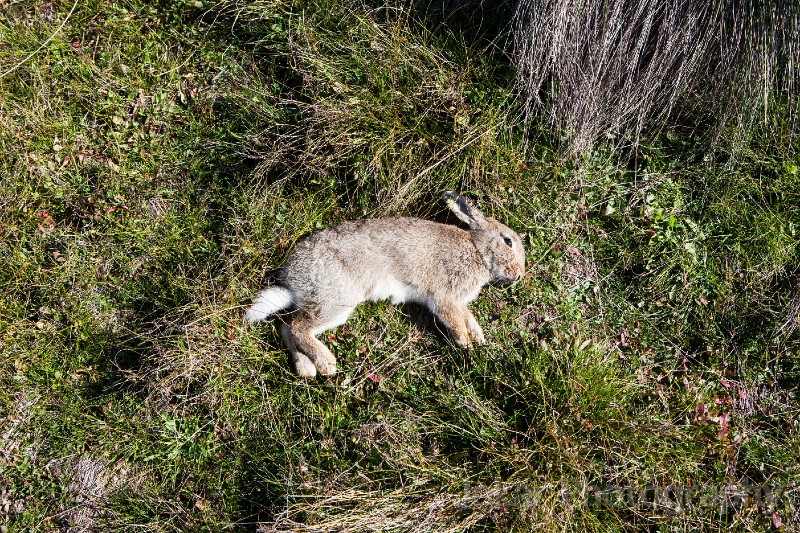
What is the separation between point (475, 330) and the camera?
457cm

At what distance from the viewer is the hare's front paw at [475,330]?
4539mm

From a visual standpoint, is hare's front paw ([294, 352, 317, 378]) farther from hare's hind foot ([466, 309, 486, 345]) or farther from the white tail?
hare's hind foot ([466, 309, 486, 345])

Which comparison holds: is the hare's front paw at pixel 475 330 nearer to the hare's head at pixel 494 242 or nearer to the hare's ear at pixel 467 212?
the hare's head at pixel 494 242

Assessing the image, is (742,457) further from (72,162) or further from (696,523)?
(72,162)

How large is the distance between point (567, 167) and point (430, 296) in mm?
Result: 1527

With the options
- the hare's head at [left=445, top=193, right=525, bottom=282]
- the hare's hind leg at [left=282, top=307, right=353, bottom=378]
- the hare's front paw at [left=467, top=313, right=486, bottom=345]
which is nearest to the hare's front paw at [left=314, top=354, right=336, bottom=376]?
the hare's hind leg at [left=282, top=307, right=353, bottom=378]

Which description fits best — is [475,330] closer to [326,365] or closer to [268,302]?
[326,365]

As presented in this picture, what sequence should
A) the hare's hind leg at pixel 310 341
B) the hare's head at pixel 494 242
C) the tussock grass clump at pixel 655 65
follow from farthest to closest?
the hare's head at pixel 494 242 → the hare's hind leg at pixel 310 341 → the tussock grass clump at pixel 655 65

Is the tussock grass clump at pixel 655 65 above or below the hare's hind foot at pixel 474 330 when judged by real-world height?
above

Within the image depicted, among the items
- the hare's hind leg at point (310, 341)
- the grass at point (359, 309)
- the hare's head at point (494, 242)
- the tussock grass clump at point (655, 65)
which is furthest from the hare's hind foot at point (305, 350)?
the tussock grass clump at point (655, 65)

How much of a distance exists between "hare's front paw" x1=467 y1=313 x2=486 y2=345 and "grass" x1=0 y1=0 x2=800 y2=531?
4.2 inches

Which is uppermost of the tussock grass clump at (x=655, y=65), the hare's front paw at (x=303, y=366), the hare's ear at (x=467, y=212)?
the tussock grass clump at (x=655, y=65)

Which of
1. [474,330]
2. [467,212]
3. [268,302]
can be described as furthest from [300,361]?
[467,212]

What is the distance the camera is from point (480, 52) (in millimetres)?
4727
